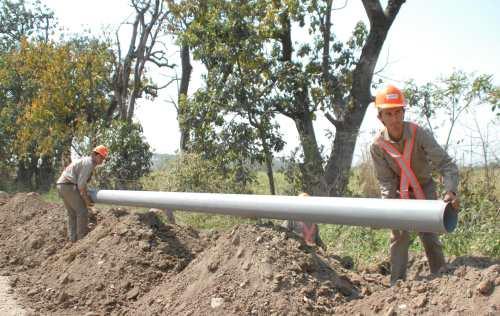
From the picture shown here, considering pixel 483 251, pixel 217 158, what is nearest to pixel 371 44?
pixel 217 158

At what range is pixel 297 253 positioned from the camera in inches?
190

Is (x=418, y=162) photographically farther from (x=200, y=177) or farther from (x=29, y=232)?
(x=29, y=232)

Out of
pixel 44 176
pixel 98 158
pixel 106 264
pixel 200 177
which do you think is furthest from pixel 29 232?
pixel 44 176

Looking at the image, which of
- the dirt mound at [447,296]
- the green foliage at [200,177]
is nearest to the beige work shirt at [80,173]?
the green foliage at [200,177]

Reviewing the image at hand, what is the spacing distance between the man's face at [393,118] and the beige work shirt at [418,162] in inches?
2.5

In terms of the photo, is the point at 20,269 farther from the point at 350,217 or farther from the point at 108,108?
the point at 108,108

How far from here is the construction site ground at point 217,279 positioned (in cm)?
354

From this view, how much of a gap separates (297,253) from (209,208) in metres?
1.37

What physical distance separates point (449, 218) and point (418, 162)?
869 millimetres

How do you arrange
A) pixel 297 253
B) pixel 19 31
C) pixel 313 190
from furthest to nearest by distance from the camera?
1. pixel 19 31
2. pixel 313 190
3. pixel 297 253

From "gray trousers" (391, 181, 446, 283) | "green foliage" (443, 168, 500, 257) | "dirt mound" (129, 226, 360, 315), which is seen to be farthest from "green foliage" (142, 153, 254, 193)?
"gray trousers" (391, 181, 446, 283)

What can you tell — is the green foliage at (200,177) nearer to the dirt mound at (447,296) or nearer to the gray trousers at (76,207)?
the gray trousers at (76,207)

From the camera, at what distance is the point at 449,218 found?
3.84m

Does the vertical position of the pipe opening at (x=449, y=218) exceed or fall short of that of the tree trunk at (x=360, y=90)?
it falls short
